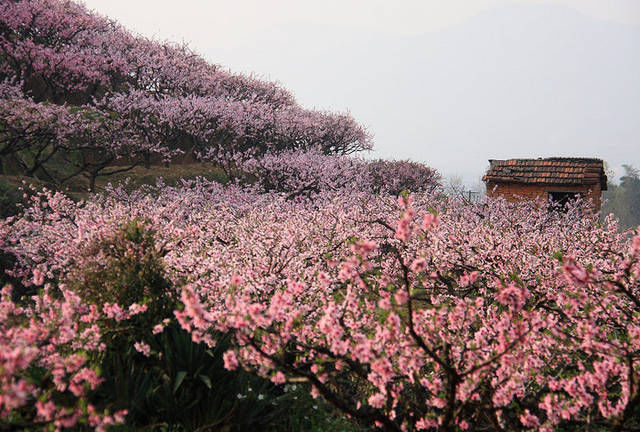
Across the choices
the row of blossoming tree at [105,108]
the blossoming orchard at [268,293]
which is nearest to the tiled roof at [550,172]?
the blossoming orchard at [268,293]

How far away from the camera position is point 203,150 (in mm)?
25938

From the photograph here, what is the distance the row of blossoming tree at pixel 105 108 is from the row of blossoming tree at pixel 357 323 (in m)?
7.61

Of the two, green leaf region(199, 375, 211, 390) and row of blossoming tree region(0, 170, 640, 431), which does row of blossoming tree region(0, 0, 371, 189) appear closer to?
row of blossoming tree region(0, 170, 640, 431)

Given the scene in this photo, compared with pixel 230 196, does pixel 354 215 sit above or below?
below

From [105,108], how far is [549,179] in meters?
23.0

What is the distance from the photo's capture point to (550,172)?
80.6ft

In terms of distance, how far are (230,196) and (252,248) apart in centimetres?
975

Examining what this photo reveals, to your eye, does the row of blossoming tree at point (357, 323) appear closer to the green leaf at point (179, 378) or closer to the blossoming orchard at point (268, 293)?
the blossoming orchard at point (268, 293)

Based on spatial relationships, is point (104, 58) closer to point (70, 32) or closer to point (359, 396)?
point (70, 32)

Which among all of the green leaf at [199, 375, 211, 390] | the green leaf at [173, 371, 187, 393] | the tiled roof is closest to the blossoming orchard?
the green leaf at [199, 375, 211, 390]

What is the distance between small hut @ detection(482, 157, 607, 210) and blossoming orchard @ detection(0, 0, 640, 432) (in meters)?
6.64

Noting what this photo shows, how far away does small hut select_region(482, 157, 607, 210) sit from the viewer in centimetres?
2369

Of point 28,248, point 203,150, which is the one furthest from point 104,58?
point 28,248

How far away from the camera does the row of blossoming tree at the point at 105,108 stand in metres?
18.0
